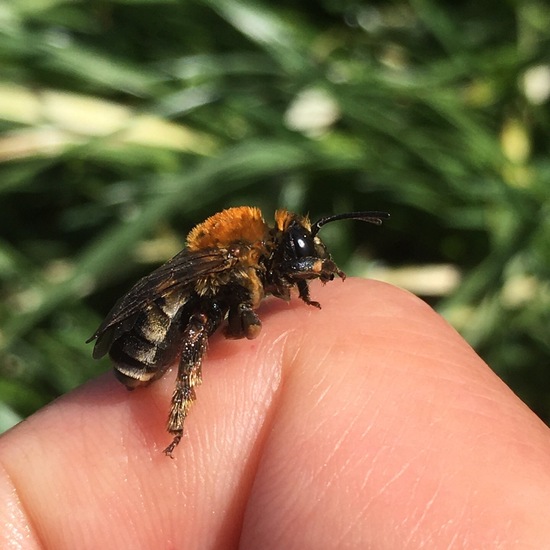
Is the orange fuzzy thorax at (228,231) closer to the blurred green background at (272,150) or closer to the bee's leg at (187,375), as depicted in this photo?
the bee's leg at (187,375)

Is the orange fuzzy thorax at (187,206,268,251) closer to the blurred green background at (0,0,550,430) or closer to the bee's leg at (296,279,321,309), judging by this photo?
the bee's leg at (296,279,321,309)

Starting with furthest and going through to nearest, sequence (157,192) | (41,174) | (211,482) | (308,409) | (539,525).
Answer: (41,174) < (157,192) < (211,482) < (308,409) < (539,525)

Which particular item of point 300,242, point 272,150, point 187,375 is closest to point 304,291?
point 300,242

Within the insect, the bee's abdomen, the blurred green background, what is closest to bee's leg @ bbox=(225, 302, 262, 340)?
the insect

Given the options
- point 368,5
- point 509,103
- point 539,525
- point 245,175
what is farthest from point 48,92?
point 539,525

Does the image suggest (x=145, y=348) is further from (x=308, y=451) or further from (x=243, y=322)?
(x=308, y=451)

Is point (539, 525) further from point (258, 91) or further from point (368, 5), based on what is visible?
point (368, 5)
